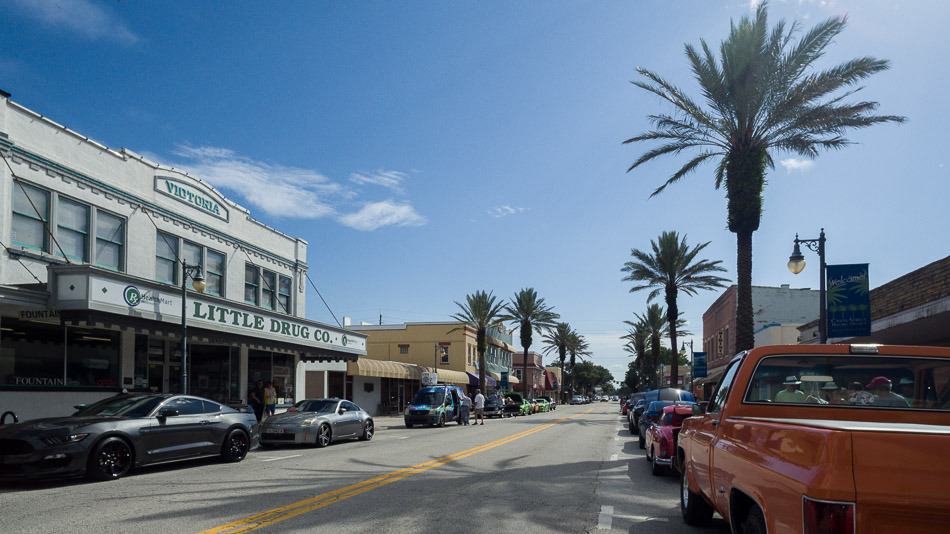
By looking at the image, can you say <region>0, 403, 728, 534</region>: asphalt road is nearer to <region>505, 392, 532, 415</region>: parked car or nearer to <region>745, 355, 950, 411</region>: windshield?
<region>745, 355, 950, 411</region>: windshield

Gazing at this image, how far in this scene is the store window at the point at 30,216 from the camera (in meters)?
17.8

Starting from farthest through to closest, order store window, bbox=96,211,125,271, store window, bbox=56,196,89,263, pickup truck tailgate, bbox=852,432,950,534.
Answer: store window, bbox=96,211,125,271 < store window, bbox=56,196,89,263 < pickup truck tailgate, bbox=852,432,950,534

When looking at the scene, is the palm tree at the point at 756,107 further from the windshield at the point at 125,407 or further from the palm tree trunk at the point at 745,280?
the windshield at the point at 125,407

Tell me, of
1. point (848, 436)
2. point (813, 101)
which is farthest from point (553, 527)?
point (813, 101)

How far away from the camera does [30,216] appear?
18.2 metres

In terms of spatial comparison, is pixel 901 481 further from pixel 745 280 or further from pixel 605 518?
pixel 745 280

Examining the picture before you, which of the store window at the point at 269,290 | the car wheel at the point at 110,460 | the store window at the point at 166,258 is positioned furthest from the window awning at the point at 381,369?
the car wheel at the point at 110,460

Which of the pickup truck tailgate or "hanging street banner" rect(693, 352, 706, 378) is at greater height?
the pickup truck tailgate

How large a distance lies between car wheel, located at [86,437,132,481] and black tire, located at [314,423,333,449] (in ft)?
23.0

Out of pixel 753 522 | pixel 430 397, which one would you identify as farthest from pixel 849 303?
pixel 430 397

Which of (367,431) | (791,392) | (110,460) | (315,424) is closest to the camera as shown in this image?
(791,392)

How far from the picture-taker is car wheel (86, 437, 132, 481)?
11695mm

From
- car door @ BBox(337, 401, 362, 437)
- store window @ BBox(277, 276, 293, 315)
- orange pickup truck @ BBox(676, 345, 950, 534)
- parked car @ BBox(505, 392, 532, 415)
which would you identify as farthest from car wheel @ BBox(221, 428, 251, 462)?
parked car @ BBox(505, 392, 532, 415)

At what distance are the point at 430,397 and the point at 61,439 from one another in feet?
69.8
